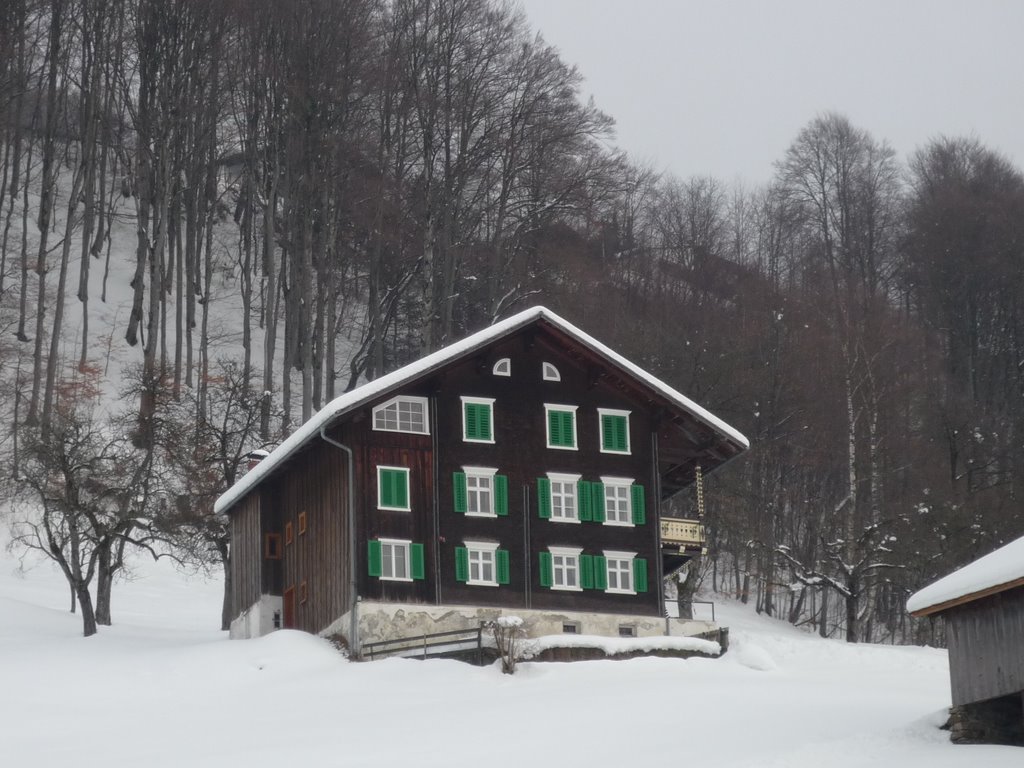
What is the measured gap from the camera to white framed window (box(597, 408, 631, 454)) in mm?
46438

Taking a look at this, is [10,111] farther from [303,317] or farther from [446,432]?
Result: [446,432]

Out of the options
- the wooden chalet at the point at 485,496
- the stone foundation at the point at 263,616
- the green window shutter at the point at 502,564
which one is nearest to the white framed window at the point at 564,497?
the wooden chalet at the point at 485,496

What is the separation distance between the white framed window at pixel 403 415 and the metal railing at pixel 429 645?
5.23 metres

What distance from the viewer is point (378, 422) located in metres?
44.0

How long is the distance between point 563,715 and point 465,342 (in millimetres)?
13312

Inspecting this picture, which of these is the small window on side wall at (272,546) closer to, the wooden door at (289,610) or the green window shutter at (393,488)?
the wooden door at (289,610)

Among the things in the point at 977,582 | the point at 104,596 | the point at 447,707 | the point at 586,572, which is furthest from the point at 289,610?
the point at 977,582

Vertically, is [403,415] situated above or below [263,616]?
above

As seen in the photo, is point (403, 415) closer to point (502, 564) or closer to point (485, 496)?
point (485, 496)

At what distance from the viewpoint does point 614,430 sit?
4659 cm

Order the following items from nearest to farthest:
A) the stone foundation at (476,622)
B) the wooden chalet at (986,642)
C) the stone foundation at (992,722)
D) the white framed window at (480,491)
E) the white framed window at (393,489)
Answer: the wooden chalet at (986,642)
the stone foundation at (992,722)
the stone foundation at (476,622)
the white framed window at (393,489)
the white framed window at (480,491)

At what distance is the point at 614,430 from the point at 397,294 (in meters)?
25.6

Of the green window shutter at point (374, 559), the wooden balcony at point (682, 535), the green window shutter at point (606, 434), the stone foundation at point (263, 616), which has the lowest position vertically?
the stone foundation at point (263, 616)

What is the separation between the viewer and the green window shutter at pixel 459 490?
44188 mm
